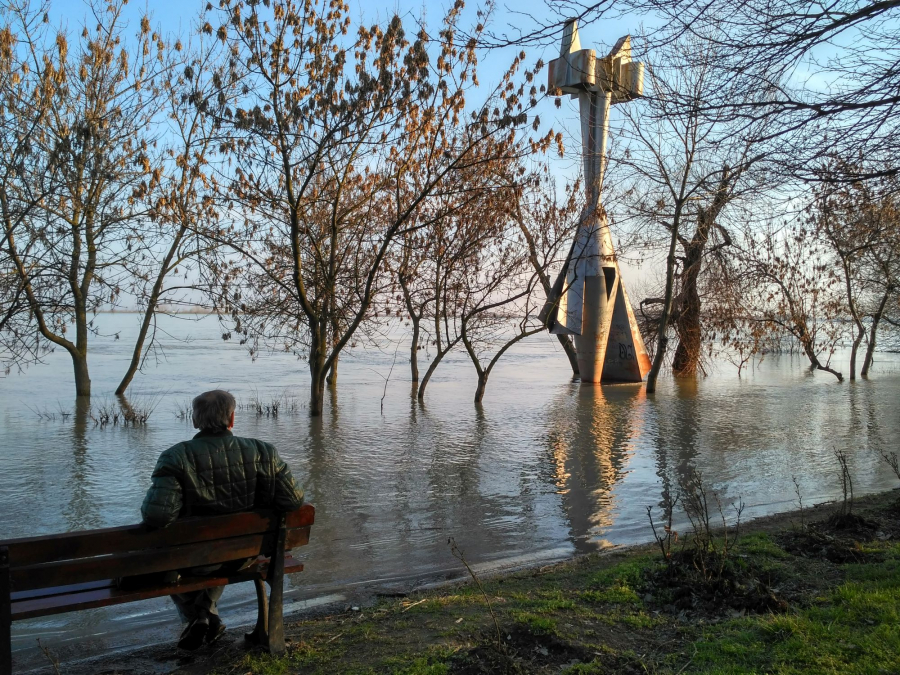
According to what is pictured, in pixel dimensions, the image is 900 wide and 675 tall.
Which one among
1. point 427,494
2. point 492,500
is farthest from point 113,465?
point 492,500

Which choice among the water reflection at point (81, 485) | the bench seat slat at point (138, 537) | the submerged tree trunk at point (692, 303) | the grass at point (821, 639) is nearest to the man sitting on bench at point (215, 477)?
the bench seat slat at point (138, 537)

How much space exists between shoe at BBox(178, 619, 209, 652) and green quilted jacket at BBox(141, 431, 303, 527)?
727 mm

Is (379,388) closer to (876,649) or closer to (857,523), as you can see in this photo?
(857,523)

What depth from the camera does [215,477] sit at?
4223mm

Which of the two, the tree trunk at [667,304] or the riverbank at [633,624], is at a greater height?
the tree trunk at [667,304]

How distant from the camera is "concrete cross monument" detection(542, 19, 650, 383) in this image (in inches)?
813

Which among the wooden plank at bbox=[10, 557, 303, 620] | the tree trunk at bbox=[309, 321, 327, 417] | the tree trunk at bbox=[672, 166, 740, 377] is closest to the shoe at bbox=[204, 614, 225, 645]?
the wooden plank at bbox=[10, 557, 303, 620]

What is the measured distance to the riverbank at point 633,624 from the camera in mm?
3855

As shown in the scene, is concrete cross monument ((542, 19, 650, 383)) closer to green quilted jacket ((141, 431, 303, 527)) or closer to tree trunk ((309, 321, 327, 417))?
tree trunk ((309, 321, 327, 417))

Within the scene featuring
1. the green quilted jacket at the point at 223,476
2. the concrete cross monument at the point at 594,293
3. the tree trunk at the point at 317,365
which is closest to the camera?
the green quilted jacket at the point at 223,476

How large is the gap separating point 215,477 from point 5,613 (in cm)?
115

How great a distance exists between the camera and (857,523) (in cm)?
638

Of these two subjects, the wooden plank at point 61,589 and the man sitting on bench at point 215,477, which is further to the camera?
the man sitting on bench at point 215,477

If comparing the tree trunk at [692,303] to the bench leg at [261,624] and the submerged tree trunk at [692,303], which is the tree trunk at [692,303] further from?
the bench leg at [261,624]
